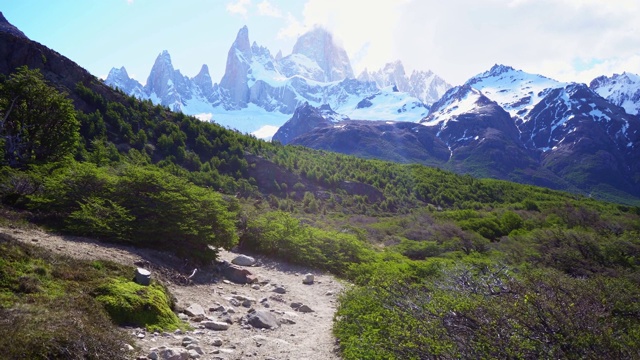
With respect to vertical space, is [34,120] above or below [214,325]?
above

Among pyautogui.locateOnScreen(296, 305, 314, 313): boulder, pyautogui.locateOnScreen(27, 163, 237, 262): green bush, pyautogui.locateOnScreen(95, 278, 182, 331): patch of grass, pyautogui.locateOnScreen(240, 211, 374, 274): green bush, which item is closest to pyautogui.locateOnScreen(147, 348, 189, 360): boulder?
pyautogui.locateOnScreen(95, 278, 182, 331): patch of grass

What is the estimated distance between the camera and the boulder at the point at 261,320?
34.7 feet

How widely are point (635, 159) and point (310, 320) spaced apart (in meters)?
240

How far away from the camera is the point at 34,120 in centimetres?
2086

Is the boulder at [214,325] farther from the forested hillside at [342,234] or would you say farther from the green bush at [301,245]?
the green bush at [301,245]

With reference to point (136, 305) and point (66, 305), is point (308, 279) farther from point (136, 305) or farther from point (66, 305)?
point (66, 305)

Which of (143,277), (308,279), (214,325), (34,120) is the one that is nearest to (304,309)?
(214,325)

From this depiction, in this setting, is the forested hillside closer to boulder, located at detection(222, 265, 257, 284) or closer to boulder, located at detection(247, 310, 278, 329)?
boulder, located at detection(222, 265, 257, 284)

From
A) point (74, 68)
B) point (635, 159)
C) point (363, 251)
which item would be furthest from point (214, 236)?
point (635, 159)

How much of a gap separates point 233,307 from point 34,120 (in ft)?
54.2

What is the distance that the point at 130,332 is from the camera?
788 centimetres

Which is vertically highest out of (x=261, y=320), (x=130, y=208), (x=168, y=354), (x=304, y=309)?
(x=130, y=208)

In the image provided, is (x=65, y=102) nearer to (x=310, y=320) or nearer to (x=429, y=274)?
(x=310, y=320)

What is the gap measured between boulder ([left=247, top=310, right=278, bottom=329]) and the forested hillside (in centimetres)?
190
